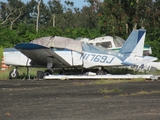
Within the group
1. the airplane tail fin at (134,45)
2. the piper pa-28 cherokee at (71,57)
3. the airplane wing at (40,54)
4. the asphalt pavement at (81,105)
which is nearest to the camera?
the asphalt pavement at (81,105)

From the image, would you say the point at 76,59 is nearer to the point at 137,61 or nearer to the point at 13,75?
the point at 137,61

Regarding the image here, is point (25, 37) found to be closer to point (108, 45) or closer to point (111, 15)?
point (111, 15)

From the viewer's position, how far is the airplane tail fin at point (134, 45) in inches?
901

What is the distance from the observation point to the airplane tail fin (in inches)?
901

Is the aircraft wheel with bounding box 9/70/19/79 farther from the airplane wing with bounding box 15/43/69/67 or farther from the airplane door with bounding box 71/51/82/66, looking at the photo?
the airplane door with bounding box 71/51/82/66

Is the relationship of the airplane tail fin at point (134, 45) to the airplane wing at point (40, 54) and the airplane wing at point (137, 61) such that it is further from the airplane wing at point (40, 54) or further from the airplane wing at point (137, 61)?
the airplane wing at point (40, 54)

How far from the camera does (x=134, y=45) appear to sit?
23203 millimetres

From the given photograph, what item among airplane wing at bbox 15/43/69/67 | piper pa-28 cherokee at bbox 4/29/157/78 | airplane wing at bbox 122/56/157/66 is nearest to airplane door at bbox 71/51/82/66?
piper pa-28 cherokee at bbox 4/29/157/78

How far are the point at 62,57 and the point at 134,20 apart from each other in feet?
53.0

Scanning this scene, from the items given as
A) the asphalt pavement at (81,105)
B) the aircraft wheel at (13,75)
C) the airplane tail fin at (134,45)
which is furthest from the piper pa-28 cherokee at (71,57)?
the asphalt pavement at (81,105)

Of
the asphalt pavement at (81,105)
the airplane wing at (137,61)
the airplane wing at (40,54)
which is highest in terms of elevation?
the airplane wing at (40,54)

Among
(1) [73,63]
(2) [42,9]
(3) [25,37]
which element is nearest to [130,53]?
(1) [73,63]

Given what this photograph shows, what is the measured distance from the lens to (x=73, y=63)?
22.0 m

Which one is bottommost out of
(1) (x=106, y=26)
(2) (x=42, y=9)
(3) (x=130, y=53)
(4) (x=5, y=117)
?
(4) (x=5, y=117)
